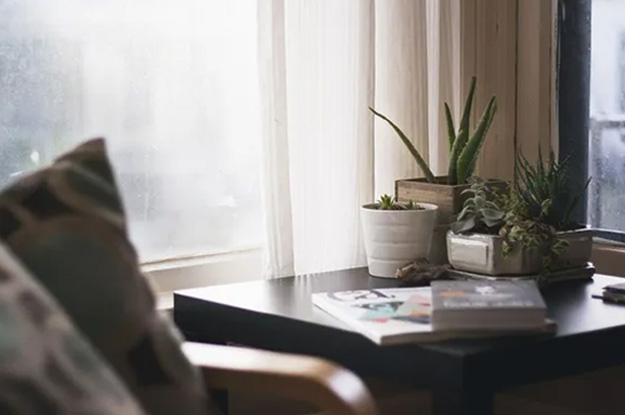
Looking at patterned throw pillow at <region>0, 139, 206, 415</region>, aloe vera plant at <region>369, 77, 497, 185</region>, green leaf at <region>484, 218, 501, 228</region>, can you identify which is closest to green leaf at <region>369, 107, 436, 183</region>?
aloe vera plant at <region>369, 77, 497, 185</region>

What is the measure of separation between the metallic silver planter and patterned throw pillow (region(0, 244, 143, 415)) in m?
1.15

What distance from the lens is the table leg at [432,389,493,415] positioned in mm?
1495

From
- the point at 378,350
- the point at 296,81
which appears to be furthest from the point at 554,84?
the point at 378,350

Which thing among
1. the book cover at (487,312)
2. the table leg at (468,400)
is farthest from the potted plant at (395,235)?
the table leg at (468,400)

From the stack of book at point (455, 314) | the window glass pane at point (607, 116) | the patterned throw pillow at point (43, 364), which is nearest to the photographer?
the patterned throw pillow at point (43, 364)

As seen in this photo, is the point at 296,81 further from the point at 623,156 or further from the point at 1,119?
the point at 623,156

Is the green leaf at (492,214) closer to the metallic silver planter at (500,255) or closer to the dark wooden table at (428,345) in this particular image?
the metallic silver planter at (500,255)

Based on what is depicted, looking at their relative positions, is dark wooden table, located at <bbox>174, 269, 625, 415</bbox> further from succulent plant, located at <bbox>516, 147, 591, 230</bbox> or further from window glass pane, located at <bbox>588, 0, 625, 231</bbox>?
window glass pane, located at <bbox>588, 0, 625, 231</bbox>

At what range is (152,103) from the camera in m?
2.21

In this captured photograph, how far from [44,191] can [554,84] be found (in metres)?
1.68

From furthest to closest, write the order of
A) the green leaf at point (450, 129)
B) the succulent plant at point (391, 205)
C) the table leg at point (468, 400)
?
the green leaf at point (450, 129) → the succulent plant at point (391, 205) → the table leg at point (468, 400)

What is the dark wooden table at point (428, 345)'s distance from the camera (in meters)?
1.53

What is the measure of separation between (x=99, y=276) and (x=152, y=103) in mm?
1108

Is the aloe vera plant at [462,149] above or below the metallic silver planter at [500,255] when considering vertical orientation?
above
